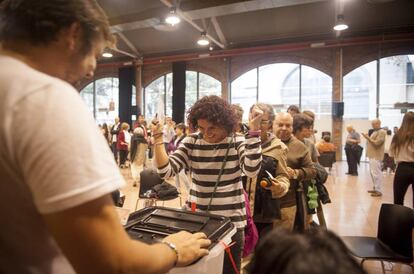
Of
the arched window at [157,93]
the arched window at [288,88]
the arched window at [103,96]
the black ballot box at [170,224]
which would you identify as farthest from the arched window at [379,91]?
the black ballot box at [170,224]

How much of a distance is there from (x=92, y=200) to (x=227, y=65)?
10851mm

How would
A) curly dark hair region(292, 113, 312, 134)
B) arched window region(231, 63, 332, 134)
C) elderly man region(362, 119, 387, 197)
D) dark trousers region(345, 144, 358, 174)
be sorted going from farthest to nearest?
arched window region(231, 63, 332, 134) < dark trousers region(345, 144, 358, 174) < elderly man region(362, 119, 387, 197) < curly dark hair region(292, 113, 312, 134)

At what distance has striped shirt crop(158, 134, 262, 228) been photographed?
1.80 m

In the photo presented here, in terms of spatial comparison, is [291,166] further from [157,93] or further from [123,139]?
[157,93]

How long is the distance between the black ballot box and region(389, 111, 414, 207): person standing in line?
3.28 m

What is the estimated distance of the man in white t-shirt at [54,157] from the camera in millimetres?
508

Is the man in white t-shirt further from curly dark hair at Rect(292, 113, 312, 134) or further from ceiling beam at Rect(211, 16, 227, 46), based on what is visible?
ceiling beam at Rect(211, 16, 227, 46)

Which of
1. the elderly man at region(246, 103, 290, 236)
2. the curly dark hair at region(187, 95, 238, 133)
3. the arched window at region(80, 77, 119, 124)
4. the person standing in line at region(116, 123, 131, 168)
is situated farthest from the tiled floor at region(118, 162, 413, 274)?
the arched window at region(80, 77, 119, 124)

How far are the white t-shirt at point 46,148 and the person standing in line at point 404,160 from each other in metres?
3.94

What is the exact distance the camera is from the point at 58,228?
53 cm

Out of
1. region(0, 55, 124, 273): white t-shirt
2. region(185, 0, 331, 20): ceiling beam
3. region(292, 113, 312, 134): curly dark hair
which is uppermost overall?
region(185, 0, 331, 20): ceiling beam

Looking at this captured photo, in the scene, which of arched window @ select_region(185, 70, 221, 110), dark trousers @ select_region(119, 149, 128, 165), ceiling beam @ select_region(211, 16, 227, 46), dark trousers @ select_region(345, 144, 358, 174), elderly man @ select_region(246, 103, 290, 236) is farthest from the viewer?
arched window @ select_region(185, 70, 221, 110)

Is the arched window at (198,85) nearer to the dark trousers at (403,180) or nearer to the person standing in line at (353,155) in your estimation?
the person standing in line at (353,155)

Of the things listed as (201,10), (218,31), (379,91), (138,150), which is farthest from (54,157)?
(379,91)
